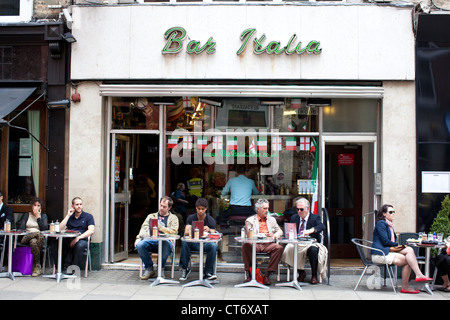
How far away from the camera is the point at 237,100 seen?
9.70 meters

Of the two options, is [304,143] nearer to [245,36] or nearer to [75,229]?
[245,36]

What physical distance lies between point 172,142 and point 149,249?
2202mm

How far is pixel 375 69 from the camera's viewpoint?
9188mm

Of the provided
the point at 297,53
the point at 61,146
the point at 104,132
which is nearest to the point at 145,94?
the point at 104,132

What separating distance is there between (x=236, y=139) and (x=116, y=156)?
2302 mm

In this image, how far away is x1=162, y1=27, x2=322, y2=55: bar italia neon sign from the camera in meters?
9.22

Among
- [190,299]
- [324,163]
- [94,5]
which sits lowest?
[190,299]

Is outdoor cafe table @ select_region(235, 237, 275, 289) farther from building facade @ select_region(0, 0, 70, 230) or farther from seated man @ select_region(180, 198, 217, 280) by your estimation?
building facade @ select_region(0, 0, 70, 230)

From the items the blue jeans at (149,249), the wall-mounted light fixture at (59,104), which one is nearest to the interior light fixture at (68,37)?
the wall-mounted light fixture at (59,104)

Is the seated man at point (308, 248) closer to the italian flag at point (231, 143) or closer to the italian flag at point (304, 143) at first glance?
the italian flag at point (304, 143)

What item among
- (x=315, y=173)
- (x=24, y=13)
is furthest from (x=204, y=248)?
(x=24, y=13)

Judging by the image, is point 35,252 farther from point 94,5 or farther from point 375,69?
point 375,69

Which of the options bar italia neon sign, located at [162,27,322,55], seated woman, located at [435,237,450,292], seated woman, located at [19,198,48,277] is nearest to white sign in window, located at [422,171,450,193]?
seated woman, located at [435,237,450,292]

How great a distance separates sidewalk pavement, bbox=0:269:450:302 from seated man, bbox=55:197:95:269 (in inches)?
15.4
